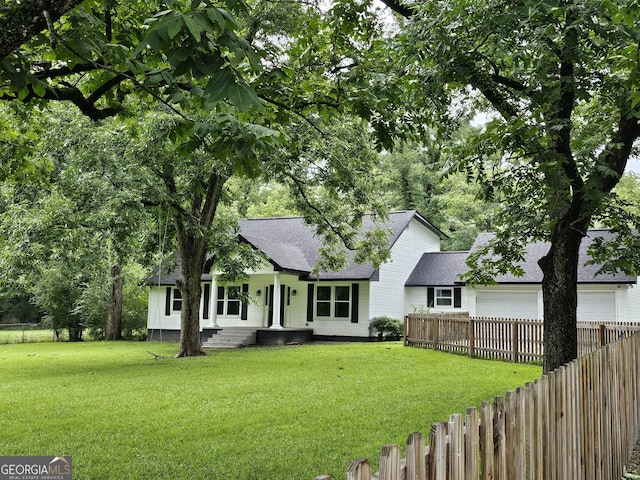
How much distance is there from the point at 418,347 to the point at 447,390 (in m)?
8.70

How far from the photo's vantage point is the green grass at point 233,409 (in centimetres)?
592

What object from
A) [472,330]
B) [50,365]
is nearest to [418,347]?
[472,330]

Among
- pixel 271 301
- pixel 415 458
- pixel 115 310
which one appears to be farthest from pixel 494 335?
pixel 115 310

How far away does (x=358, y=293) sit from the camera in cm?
2469

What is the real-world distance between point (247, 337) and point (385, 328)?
6.32 m

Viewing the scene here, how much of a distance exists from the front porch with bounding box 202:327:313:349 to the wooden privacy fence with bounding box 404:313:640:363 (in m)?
6.13

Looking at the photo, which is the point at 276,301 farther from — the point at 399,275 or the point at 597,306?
the point at 597,306

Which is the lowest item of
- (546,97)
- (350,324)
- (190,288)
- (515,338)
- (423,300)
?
(350,324)

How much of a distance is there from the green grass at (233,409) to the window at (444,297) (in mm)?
10507

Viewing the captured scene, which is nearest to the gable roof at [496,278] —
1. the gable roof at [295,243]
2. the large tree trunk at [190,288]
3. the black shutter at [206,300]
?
the gable roof at [295,243]

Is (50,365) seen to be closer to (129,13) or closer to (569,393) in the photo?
(129,13)

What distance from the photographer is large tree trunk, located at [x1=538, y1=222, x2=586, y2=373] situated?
765 centimetres

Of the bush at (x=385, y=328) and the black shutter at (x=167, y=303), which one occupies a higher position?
the black shutter at (x=167, y=303)

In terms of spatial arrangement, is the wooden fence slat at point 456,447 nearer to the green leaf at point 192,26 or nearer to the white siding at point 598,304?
the green leaf at point 192,26
